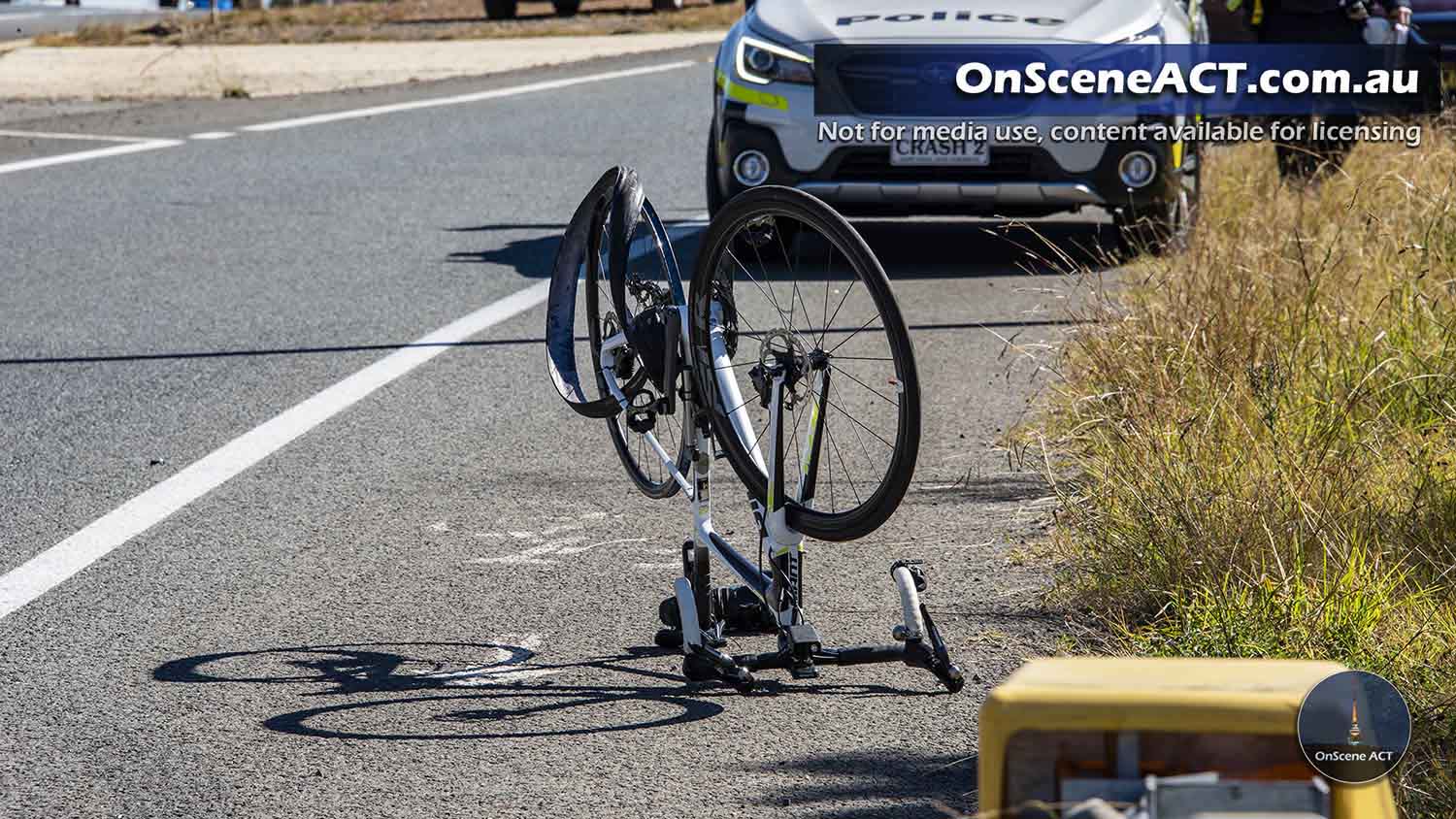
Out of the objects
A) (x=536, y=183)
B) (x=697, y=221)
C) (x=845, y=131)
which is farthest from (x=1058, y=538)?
(x=536, y=183)

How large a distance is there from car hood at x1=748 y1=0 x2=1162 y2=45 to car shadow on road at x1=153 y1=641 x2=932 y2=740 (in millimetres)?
5729

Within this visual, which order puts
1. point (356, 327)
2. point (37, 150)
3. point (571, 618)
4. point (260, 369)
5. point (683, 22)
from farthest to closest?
point (683, 22) → point (37, 150) → point (356, 327) → point (260, 369) → point (571, 618)

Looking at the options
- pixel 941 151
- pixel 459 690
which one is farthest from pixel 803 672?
pixel 941 151

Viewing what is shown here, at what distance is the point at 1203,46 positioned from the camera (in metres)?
10.2

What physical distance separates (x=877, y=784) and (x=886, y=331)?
0.86 meters

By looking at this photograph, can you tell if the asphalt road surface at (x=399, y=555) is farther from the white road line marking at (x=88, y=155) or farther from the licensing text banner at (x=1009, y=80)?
the white road line marking at (x=88, y=155)

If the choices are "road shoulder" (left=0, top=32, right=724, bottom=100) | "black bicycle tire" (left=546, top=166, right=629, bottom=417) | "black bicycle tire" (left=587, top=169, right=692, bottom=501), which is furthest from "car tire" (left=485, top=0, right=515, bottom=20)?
"black bicycle tire" (left=587, top=169, right=692, bottom=501)

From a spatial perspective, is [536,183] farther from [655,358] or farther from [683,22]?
[683,22]

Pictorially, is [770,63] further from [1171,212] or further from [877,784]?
[877,784]

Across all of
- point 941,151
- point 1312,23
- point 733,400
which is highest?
point 1312,23

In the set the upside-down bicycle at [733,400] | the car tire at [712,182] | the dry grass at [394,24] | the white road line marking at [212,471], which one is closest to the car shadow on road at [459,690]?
the upside-down bicycle at [733,400]

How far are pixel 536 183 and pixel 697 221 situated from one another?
7.00ft

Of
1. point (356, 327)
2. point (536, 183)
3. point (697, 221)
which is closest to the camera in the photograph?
point (356, 327)

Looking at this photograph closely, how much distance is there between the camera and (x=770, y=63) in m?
9.88
